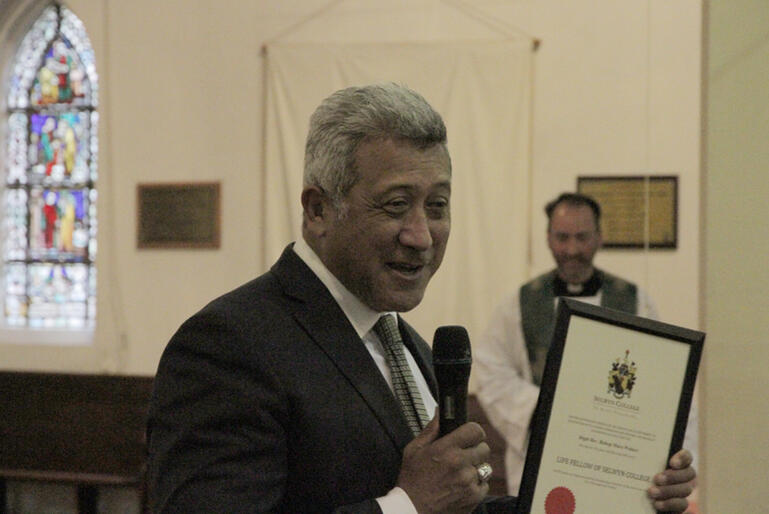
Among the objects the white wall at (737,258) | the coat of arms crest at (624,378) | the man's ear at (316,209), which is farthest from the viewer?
the white wall at (737,258)

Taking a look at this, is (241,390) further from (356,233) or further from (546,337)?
(546,337)

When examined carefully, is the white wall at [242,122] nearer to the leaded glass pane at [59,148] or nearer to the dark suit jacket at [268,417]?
the leaded glass pane at [59,148]

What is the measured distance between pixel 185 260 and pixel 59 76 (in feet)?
7.25

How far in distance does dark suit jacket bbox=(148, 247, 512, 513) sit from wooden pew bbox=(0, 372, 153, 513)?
6.25 metres

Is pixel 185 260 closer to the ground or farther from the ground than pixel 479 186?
closer to the ground

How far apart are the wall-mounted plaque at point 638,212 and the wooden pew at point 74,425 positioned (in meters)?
3.86

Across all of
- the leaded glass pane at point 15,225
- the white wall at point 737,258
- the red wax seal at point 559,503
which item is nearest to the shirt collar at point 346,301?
the red wax seal at point 559,503

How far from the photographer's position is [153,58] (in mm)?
8039

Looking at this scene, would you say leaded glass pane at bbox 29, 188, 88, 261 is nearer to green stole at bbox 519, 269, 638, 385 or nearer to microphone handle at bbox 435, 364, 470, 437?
green stole at bbox 519, 269, 638, 385

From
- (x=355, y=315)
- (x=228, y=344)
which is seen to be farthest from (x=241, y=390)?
(x=355, y=315)

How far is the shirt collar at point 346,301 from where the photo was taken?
6.41ft

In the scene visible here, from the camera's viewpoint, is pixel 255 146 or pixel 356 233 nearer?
pixel 356 233

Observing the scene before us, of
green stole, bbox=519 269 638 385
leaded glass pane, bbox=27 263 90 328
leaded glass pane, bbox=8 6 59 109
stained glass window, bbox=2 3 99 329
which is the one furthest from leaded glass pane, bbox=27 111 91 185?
green stole, bbox=519 269 638 385

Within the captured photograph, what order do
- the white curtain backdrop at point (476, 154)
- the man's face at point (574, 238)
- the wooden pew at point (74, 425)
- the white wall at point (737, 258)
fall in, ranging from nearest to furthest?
the white wall at point (737, 258), the man's face at point (574, 238), the white curtain backdrop at point (476, 154), the wooden pew at point (74, 425)
